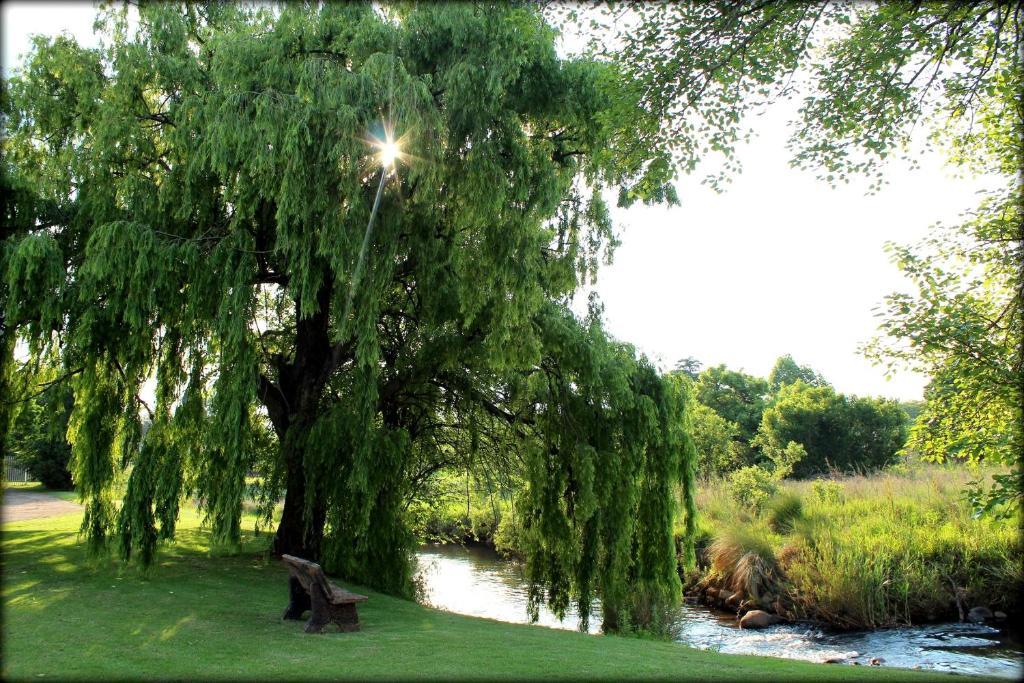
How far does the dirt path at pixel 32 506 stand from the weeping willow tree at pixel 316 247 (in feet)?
30.2

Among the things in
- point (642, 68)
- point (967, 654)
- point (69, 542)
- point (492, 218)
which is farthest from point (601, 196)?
point (69, 542)

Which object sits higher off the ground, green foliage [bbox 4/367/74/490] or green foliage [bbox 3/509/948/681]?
green foliage [bbox 4/367/74/490]

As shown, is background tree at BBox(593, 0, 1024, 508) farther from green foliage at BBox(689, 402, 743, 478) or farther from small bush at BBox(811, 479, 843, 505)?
green foliage at BBox(689, 402, 743, 478)

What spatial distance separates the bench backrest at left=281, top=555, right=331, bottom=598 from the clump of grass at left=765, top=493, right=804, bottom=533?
45.5 feet

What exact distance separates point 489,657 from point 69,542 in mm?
9847

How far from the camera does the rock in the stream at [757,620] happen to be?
47.9 feet

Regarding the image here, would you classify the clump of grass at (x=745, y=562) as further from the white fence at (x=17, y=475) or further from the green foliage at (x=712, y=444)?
the white fence at (x=17, y=475)

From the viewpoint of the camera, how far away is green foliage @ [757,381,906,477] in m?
35.2

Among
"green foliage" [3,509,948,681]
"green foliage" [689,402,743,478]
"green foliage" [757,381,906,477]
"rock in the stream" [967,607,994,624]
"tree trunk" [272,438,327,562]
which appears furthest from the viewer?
"green foliage" [757,381,906,477]

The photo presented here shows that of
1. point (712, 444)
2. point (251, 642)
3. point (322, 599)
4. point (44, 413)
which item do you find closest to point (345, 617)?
point (322, 599)

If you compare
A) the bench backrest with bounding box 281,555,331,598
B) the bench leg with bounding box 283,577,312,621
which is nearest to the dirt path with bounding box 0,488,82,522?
the bench leg with bounding box 283,577,312,621

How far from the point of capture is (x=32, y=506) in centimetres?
2059

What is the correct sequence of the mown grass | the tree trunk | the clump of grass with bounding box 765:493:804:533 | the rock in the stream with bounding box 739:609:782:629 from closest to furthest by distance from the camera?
1. the tree trunk
2. the mown grass
3. the rock in the stream with bounding box 739:609:782:629
4. the clump of grass with bounding box 765:493:804:533

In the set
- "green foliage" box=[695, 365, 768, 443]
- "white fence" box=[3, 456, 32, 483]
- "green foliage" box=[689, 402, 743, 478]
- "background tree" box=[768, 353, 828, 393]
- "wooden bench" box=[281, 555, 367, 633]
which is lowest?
"wooden bench" box=[281, 555, 367, 633]
